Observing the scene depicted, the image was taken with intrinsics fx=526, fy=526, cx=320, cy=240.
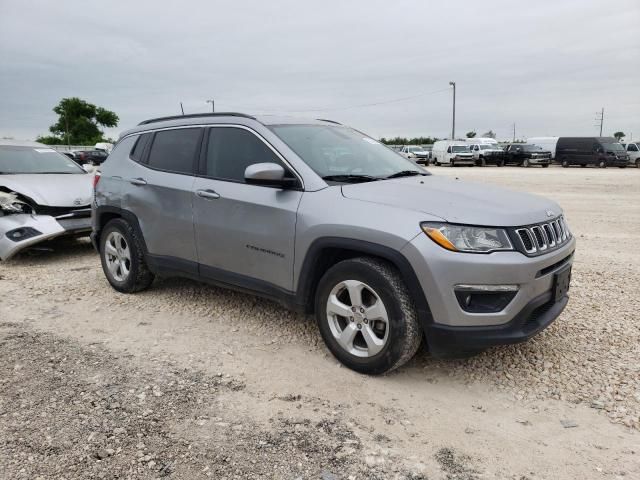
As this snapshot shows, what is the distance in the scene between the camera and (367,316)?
334cm

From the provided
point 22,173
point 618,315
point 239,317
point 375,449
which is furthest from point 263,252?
point 22,173

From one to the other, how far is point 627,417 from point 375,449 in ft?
4.86

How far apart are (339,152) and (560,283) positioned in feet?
6.11

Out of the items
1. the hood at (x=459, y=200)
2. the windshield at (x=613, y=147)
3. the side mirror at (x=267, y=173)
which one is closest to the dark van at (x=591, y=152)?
the windshield at (x=613, y=147)

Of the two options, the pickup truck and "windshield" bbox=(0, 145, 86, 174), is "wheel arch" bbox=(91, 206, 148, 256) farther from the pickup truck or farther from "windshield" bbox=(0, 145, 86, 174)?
the pickup truck

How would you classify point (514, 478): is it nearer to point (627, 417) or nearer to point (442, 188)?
point (627, 417)

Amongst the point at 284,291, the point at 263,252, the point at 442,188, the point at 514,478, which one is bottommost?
the point at 514,478

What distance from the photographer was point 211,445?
274cm

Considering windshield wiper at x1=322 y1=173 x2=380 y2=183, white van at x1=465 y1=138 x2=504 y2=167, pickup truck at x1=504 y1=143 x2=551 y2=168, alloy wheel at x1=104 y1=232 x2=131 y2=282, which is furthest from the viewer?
white van at x1=465 y1=138 x2=504 y2=167

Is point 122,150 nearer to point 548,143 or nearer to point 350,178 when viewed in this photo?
point 350,178

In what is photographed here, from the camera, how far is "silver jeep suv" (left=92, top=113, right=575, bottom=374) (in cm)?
307

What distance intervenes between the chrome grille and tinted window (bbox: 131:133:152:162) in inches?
141

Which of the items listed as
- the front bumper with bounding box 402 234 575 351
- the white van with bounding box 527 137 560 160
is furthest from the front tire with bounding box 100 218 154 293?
the white van with bounding box 527 137 560 160

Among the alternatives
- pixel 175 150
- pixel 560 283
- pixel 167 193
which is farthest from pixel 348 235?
pixel 175 150
